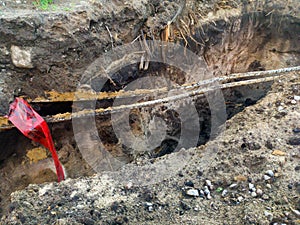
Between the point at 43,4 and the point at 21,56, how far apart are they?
0.46 meters

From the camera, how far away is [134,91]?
9.94ft

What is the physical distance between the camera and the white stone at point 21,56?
266 centimetres

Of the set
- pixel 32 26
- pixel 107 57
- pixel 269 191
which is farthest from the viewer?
pixel 107 57

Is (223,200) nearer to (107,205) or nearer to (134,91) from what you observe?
(107,205)

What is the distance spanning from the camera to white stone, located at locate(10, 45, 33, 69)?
8.73 ft

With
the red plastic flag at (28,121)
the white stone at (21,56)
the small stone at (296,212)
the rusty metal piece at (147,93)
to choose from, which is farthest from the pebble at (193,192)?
the white stone at (21,56)

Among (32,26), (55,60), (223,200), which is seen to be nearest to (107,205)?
(223,200)

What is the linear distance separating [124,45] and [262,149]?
4.43 feet

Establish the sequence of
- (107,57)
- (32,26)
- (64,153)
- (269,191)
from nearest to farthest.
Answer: (269,191) → (32,26) → (107,57) → (64,153)

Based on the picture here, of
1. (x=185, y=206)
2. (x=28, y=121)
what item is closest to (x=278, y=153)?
(x=185, y=206)

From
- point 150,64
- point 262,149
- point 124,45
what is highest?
point 124,45

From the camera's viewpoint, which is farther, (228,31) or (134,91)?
(228,31)

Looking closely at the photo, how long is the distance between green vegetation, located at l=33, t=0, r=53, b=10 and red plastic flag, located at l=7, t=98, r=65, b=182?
739 mm

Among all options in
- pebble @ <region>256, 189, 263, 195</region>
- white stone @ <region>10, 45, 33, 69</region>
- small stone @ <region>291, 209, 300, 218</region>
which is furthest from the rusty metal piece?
small stone @ <region>291, 209, 300, 218</region>
